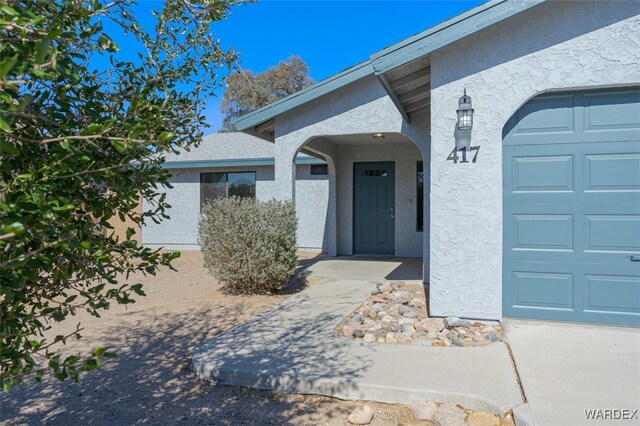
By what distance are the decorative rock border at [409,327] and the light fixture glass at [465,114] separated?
7.76 feet

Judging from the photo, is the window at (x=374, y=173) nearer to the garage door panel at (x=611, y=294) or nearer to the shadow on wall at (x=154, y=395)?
the shadow on wall at (x=154, y=395)

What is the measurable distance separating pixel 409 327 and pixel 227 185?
1111cm

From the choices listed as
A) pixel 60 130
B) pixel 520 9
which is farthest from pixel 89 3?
pixel 520 9

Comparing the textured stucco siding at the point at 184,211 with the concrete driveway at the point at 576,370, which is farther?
the textured stucco siding at the point at 184,211

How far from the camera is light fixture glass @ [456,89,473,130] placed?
209 inches

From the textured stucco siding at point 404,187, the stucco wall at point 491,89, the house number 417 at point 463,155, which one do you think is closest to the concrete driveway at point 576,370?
the stucco wall at point 491,89

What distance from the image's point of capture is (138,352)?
17.6 feet

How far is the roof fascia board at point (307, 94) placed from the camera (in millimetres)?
8688

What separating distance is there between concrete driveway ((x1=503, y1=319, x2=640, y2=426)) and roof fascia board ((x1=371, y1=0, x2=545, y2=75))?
11.5ft

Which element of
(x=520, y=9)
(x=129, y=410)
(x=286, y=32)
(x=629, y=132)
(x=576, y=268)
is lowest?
(x=129, y=410)

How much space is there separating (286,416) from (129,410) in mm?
1392

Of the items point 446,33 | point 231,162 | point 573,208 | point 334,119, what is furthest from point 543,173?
point 231,162

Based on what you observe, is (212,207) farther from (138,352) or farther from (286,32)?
(286,32)

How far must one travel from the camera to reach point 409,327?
5594mm
